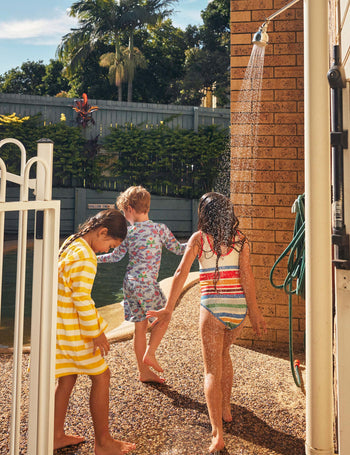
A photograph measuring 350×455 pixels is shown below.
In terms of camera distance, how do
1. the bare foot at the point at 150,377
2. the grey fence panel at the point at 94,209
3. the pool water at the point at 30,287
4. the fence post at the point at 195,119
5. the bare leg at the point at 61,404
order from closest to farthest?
the bare leg at the point at 61,404, the bare foot at the point at 150,377, the pool water at the point at 30,287, the grey fence panel at the point at 94,209, the fence post at the point at 195,119

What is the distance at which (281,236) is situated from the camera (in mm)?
3607

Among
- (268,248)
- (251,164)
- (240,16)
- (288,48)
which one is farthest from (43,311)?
(240,16)

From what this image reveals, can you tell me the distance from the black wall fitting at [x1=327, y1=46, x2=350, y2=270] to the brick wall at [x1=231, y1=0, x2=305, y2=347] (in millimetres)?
1828

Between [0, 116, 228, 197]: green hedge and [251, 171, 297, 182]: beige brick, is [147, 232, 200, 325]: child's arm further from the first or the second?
[0, 116, 228, 197]: green hedge

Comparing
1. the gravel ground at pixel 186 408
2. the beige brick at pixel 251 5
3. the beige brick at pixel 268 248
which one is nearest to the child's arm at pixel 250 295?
the gravel ground at pixel 186 408

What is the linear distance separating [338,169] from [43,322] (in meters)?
1.32

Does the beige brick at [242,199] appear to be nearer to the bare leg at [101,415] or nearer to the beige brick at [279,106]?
the beige brick at [279,106]

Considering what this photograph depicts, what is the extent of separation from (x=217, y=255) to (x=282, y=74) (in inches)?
83.7

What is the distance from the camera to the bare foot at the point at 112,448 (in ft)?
6.38

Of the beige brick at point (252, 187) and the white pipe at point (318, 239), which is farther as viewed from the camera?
the beige brick at point (252, 187)

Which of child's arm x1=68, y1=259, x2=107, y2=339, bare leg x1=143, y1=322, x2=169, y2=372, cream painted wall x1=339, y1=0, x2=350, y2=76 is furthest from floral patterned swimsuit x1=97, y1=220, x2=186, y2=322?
cream painted wall x1=339, y1=0, x2=350, y2=76

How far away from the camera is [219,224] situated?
2.27 meters

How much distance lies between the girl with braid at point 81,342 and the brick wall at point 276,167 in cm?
193

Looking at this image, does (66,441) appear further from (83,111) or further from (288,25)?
(83,111)
